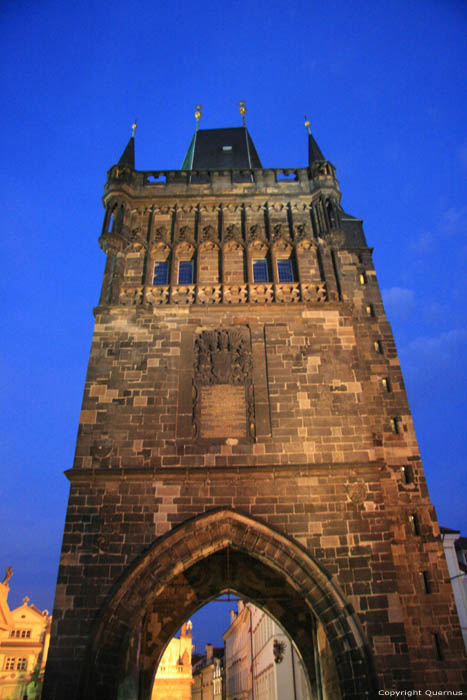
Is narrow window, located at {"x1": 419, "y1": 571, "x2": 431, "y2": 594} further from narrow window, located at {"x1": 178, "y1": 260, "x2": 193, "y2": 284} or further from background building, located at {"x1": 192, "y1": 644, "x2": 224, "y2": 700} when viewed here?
background building, located at {"x1": 192, "y1": 644, "x2": 224, "y2": 700}

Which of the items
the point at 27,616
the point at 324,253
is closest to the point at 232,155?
the point at 324,253

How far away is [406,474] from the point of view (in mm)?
11680

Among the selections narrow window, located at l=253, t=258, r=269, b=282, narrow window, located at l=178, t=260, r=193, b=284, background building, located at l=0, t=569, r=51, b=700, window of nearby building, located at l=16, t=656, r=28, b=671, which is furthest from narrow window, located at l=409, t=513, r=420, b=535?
window of nearby building, located at l=16, t=656, r=28, b=671

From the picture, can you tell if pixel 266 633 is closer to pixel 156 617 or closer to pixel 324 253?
pixel 156 617

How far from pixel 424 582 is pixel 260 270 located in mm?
8399

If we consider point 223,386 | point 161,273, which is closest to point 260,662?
point 223,386

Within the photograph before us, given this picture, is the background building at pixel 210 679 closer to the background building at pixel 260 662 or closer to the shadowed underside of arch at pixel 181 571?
the background building at pixel 260 662

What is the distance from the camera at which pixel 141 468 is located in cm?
1077

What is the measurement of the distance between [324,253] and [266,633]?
17.5 m

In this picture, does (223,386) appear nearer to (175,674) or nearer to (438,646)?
(438,646)

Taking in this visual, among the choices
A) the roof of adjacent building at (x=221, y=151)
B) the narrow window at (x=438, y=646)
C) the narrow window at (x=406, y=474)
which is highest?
the roof of adjacent building at (x=221, y=151)

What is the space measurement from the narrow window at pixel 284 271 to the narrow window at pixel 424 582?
25.1 ft

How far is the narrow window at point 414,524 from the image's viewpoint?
11047 millimetres

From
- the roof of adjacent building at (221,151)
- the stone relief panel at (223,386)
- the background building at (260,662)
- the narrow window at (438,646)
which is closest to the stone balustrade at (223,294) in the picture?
the stone relief panel at (223,386)
